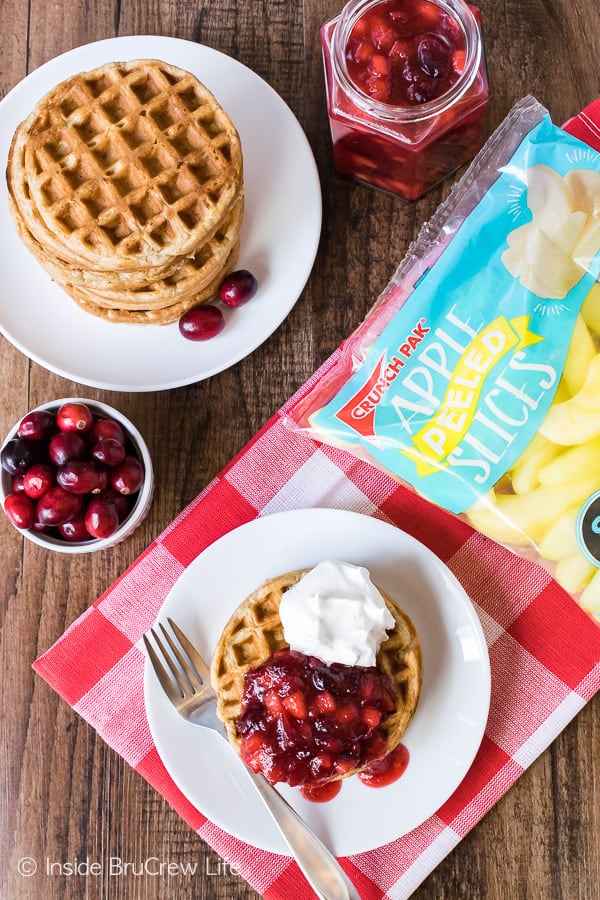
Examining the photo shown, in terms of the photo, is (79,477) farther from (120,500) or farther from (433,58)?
(433,58)

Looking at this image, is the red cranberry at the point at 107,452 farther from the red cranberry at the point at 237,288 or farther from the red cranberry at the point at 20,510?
the red cranberry at the point at 237,288

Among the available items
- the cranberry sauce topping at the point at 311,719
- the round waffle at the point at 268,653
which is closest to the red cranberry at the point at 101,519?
the round waffle at the point at 268,653

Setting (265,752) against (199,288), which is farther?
(199,288)

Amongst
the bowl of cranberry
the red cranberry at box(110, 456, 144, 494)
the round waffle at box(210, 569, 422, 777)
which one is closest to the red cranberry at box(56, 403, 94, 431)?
the bowl of cranberry

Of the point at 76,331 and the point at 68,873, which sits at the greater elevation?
the point at 76,331

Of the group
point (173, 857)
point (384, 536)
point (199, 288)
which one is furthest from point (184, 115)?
Result: point (173, 857)

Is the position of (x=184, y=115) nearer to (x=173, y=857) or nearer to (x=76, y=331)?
(x=76, y=331)

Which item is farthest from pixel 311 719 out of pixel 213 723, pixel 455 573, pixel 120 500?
pixel 120 500
